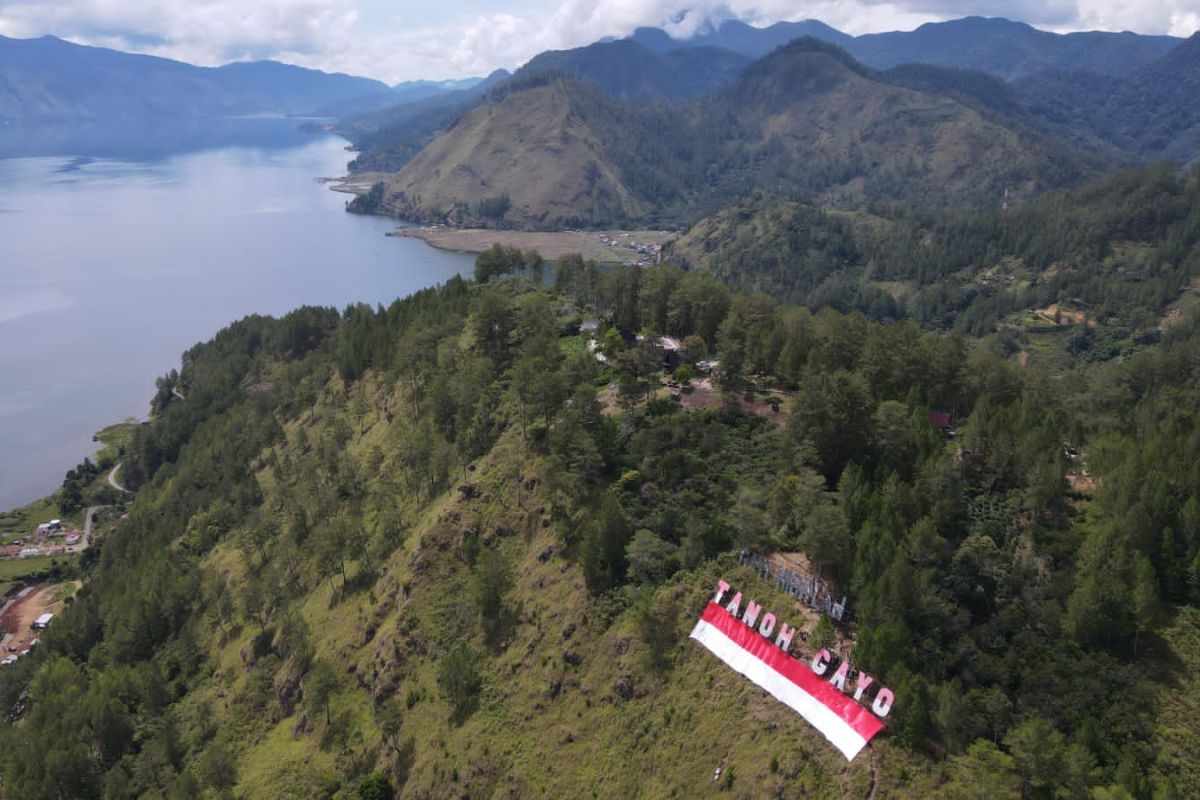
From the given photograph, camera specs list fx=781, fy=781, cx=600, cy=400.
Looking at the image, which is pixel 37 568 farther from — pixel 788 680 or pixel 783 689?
pixel 788 680

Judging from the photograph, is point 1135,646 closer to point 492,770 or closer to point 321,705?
point 492,770

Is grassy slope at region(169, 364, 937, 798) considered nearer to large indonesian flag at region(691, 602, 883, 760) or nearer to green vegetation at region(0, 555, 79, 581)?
large indonesian flag at region(691, 602, 883, 760)

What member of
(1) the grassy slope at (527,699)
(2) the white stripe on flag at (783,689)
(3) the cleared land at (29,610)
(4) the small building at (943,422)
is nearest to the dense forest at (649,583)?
(1) the grassy slope at (527,699)

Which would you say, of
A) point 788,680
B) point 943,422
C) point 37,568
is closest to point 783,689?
point 788,680

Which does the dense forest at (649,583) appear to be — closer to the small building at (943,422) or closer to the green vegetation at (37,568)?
the small building at (943,422)

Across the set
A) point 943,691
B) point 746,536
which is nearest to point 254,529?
point 746,536

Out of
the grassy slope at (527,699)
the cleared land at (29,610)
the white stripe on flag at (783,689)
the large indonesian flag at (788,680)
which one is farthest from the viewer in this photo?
the cleared land at (29,610)

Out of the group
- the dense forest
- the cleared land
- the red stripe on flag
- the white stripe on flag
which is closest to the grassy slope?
the dense forest

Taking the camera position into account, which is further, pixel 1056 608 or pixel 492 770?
pixel 492 770
